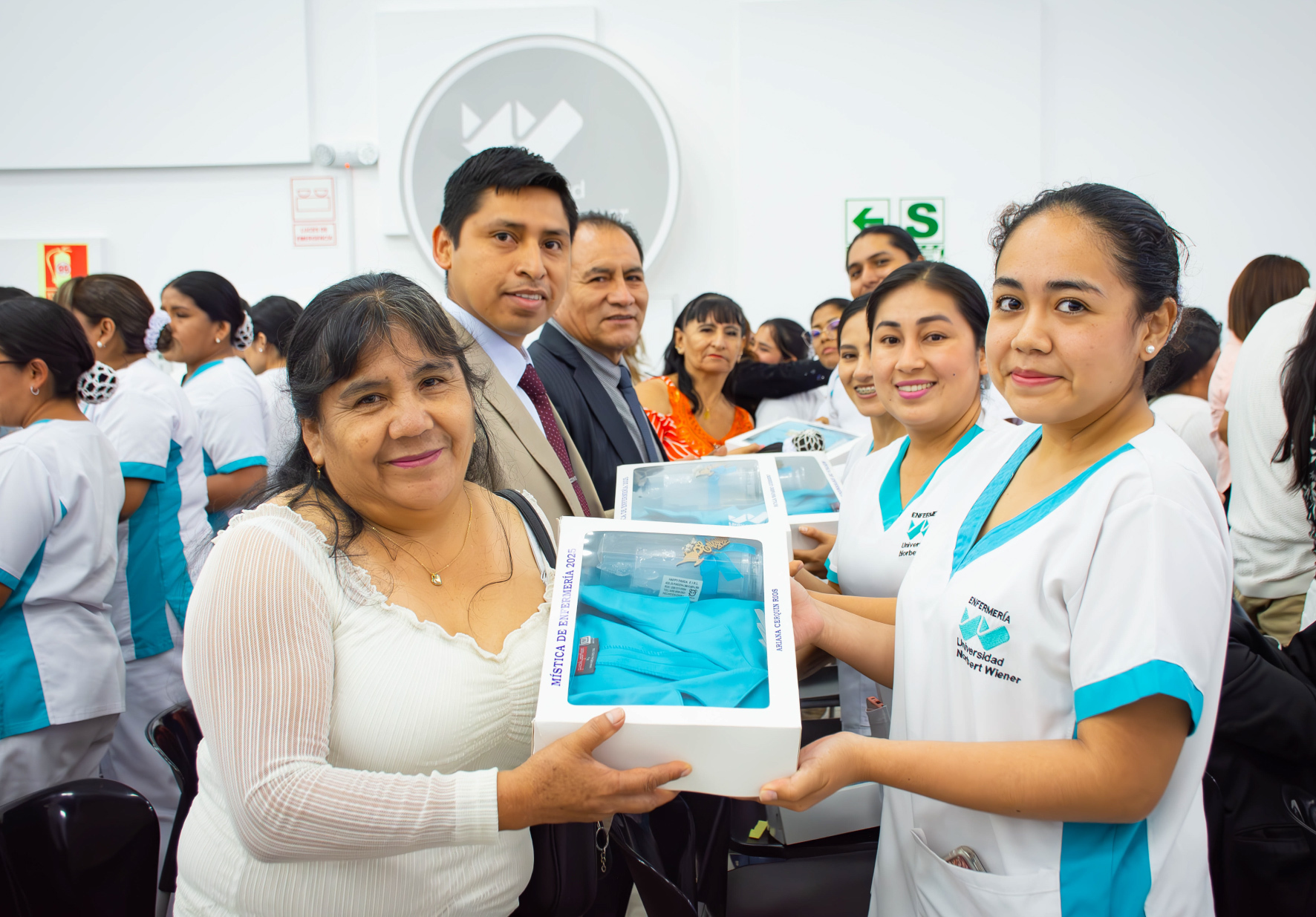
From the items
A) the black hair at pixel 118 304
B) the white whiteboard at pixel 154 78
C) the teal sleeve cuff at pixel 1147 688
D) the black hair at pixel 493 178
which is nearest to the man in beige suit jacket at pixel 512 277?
the black hair at pixel 493 178

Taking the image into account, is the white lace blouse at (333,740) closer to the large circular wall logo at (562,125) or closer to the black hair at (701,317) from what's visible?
the black hair at (701,317)

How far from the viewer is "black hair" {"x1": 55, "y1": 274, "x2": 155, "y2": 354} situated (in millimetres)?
3023

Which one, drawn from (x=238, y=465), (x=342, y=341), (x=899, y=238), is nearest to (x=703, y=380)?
(x=899, y=238)

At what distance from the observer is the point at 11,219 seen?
561cm

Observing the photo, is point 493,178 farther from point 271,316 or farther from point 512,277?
point 271,316

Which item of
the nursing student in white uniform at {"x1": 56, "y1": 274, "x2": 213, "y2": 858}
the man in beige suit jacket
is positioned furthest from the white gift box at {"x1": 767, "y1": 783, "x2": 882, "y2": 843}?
the nursing student in white uniform at {"x1": 56, "y1": 274, "x2": 213, "y2": 858}

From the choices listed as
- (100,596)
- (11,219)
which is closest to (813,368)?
(100,596)

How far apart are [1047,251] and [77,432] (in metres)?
2.47

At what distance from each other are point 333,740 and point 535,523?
504 millimetres

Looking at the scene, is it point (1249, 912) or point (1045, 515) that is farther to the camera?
point (1249, 912)

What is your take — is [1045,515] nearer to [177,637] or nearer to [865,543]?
[865,543]

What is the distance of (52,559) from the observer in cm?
212

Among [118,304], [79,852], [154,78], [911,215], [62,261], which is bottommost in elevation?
[79,852]

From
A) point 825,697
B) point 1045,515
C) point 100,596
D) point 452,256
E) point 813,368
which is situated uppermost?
point 452,256
